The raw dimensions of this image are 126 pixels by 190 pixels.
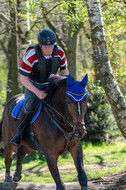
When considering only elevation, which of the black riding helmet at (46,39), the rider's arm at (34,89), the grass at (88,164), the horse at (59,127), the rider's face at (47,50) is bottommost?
the grass at (88,164)

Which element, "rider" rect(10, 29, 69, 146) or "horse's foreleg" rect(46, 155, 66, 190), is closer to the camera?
"horse's foreleg" rect(46, 155, 66, 190)

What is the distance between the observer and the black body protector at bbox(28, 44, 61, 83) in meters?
5.16

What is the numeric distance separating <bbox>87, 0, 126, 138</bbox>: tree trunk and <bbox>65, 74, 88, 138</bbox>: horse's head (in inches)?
93.7

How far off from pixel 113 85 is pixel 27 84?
237 centimetres

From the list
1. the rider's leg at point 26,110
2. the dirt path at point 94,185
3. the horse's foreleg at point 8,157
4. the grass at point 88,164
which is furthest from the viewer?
the grass at point 88,164

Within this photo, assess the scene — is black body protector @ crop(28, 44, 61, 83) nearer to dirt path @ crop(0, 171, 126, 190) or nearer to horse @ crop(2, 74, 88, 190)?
horse @ crop(2, 74, 88, 190)

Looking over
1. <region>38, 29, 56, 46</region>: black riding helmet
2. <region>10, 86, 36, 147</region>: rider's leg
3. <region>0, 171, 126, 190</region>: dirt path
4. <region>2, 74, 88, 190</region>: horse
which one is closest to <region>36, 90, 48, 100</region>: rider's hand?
<region>2, 74, 88, 190</region>: horse

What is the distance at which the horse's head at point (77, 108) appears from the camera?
4.27 metres

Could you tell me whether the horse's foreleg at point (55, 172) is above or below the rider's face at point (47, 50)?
below

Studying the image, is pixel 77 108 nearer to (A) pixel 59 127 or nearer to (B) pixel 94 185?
(A) pixel 59 127

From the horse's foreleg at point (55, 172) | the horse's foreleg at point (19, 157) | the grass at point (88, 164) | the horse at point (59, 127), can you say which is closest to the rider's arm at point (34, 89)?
the horse at point (59, 127)

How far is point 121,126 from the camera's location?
269 inches

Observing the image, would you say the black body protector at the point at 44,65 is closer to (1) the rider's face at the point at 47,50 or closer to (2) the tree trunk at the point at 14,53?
(1) the rider's face at the point at 47,50

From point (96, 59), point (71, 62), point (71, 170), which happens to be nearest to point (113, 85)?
point (96, 59)
